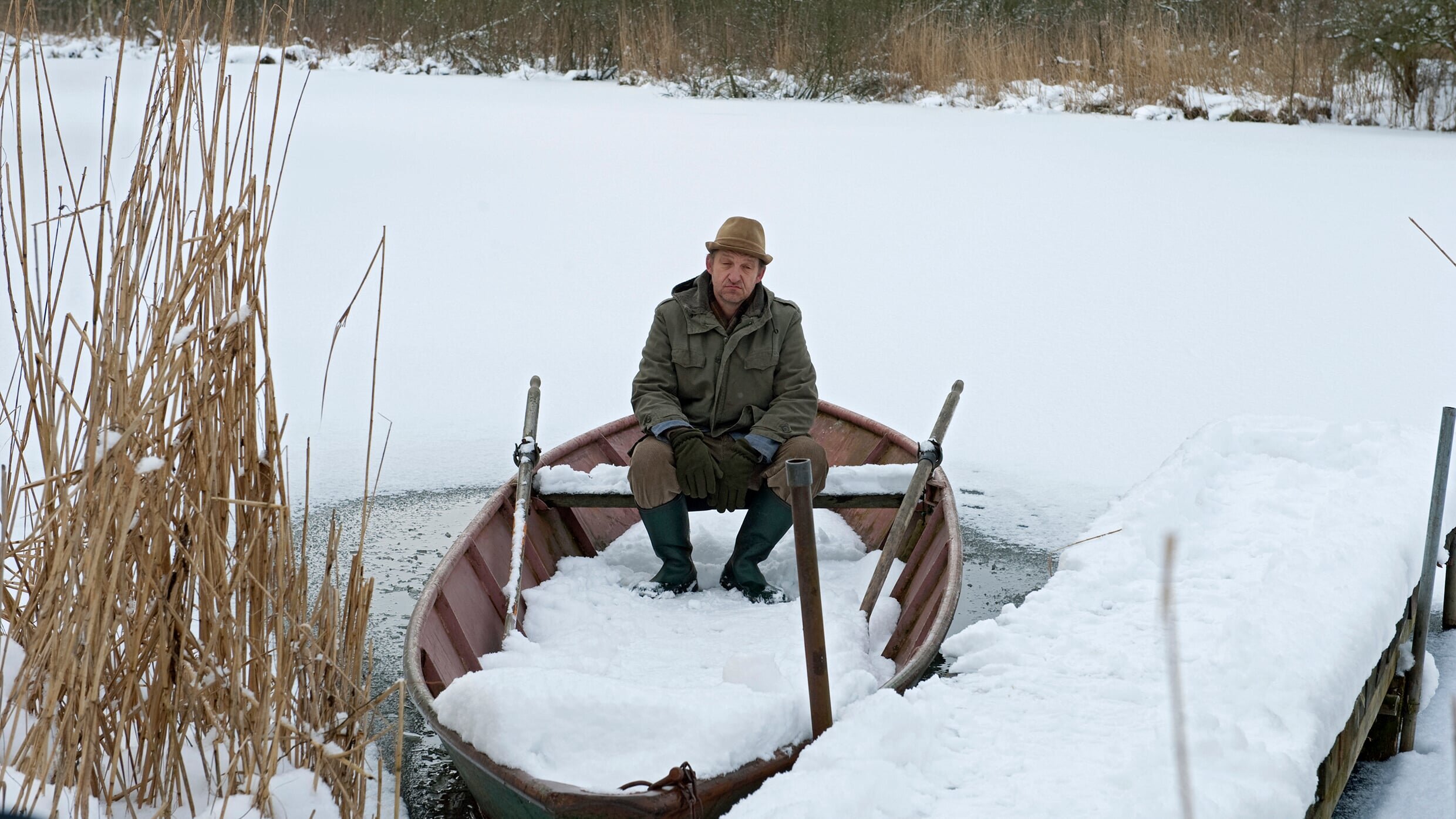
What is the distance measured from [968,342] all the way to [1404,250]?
9.28 feet

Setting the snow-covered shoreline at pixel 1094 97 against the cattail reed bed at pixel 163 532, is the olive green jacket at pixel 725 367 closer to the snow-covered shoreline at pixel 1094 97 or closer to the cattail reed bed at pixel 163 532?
the cattail reed bed at pixel 163 532

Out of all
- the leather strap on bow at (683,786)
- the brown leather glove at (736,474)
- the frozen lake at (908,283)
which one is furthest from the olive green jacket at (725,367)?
the leather strap on bow at (683,786)

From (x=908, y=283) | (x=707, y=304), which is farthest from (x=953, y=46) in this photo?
(x=707, y=304)

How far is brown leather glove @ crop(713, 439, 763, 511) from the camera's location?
316 cm

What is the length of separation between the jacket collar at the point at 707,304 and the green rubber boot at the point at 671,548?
47cm

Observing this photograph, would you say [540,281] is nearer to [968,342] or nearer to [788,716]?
[968,342]

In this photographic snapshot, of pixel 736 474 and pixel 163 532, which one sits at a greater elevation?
pixel 163 532

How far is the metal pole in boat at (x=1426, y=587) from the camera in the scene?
2555mm

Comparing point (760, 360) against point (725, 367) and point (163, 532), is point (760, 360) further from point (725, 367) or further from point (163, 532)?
point (163, 532)

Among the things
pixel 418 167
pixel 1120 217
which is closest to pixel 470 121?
pixel 418 167

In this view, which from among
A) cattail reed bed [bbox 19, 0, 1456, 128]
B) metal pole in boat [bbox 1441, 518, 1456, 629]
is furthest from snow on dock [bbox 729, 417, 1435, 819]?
cattail reed bed [bbox 19, 0, 1456, 128]

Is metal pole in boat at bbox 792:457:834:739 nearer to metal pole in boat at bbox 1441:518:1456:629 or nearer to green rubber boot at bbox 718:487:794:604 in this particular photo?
green rubber boot at bbox 718:487:794:604

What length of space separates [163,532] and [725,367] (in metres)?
1.67

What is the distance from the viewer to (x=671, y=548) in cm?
327
